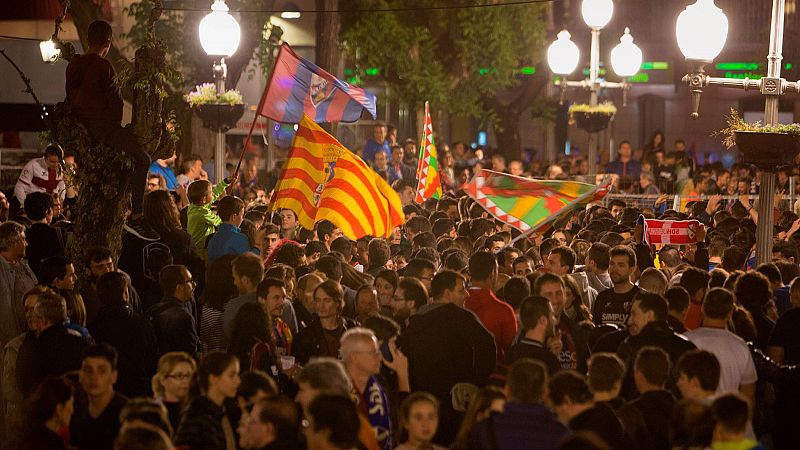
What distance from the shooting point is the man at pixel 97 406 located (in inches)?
296

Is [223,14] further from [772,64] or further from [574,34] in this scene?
[574,34]

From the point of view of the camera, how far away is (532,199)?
46.0 feet

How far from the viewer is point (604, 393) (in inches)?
300

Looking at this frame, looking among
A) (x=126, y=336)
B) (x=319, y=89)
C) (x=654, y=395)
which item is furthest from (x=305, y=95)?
(x=654, y=395)

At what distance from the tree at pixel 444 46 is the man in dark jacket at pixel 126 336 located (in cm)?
2194

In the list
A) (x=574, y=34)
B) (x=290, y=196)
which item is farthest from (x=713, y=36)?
(x=574, y=34)

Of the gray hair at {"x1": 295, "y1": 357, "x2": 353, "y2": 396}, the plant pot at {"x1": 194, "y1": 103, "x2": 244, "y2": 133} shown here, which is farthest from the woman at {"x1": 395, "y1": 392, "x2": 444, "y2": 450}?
the plant pot at {"x1": 194, "y1": 103, "x2": 244, "y2": 133}

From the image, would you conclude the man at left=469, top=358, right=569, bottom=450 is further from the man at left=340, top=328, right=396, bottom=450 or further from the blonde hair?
the blonde hair

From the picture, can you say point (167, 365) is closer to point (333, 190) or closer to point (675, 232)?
point (333, 190)

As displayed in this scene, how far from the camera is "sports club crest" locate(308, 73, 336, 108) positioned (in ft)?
54.2

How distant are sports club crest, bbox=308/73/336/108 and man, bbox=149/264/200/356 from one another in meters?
7.00

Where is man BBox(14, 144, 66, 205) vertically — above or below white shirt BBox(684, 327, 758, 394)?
above

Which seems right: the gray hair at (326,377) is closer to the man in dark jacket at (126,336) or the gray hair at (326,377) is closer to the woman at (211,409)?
the woman at (211,409)

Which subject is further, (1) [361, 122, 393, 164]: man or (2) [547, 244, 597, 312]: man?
(1) [361, 122, 393, 164]: man
